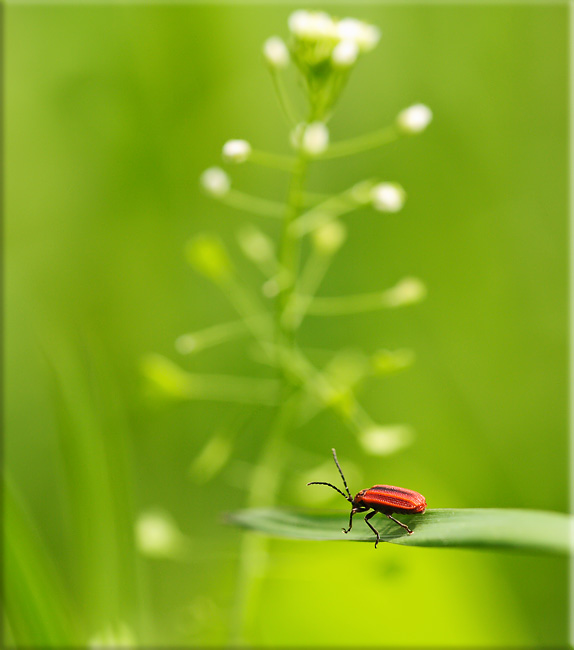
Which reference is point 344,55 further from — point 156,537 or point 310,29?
point 156,537

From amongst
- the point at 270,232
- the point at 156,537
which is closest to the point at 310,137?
the point at 156,537

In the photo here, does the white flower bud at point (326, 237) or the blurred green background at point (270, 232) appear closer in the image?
the white flower bud at point (326, 237)

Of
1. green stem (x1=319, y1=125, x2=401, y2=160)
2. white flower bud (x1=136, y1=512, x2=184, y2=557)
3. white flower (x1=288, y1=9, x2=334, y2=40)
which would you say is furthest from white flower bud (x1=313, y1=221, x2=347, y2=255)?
white flower bud (x1=136, y1=512, x2=184, y2=557)

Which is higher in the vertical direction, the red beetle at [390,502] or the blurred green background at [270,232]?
the blurred green background at [270,232]

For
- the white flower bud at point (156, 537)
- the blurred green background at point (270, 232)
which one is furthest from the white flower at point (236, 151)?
the blurred green background at point (270, 232)

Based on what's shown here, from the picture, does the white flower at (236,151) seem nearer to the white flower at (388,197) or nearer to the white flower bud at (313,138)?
the white flower bud at (313,138)

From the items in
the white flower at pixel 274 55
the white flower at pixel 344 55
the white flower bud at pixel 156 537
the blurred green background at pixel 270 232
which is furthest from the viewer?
the blurred green background at pixel 270 232
